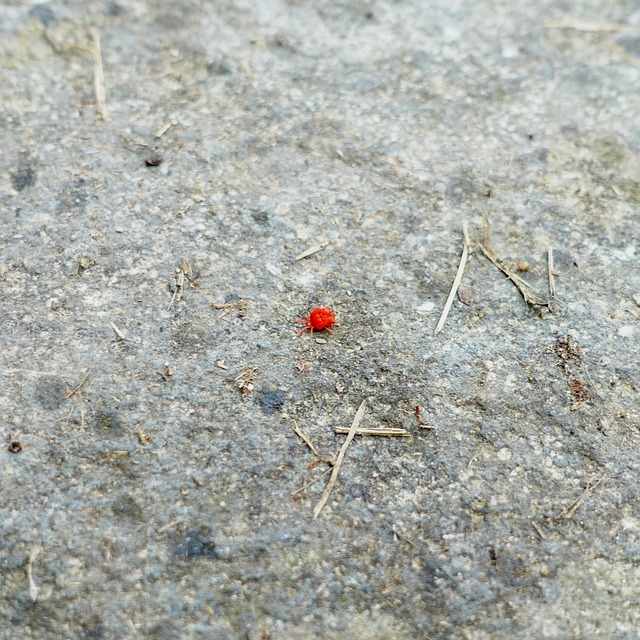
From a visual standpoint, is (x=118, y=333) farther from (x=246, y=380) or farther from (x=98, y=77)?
(x=98, y=77)

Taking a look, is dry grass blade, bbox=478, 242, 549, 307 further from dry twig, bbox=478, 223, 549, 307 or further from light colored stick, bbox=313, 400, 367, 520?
light colored stick, bbox=313, 400, 367, 520

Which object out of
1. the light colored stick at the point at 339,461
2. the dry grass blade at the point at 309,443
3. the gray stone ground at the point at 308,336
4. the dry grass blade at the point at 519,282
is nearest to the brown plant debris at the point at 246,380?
the gray stone ground at the point at 308,336

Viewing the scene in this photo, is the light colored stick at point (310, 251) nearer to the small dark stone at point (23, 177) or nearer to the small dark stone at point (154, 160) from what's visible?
the small dark stone at point (154, 160)

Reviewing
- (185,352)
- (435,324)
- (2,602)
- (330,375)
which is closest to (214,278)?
(185,352)

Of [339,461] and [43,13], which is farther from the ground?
[43,13]

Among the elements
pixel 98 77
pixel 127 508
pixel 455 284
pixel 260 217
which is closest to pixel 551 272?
pixel 455 284

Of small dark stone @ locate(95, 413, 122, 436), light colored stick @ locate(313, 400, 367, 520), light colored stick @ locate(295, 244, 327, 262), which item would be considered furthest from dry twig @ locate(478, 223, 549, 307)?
small dark stone @ locate(95, 413, 122, 436)
